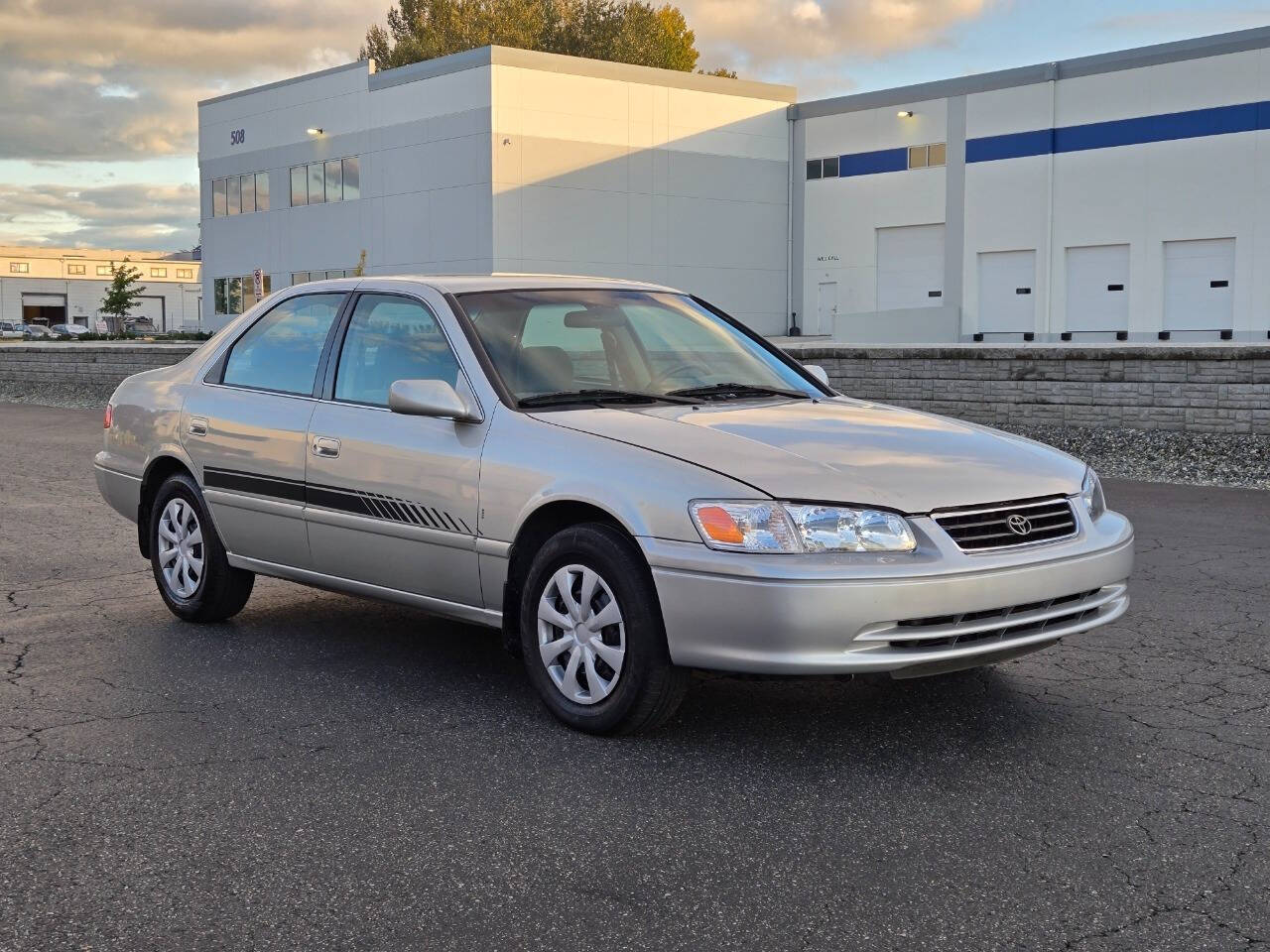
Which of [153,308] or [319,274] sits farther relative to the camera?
[153,308]

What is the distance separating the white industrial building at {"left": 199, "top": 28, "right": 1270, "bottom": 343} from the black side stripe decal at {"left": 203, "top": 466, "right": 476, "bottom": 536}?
39299 mm

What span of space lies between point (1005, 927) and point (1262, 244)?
1636 inches

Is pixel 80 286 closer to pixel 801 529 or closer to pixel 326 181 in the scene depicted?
pixel 326 181

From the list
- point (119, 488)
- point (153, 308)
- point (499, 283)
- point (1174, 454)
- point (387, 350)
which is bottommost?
point (1174, 454)

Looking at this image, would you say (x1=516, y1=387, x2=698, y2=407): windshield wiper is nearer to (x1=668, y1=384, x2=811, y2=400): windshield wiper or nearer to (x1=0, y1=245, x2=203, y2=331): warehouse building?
(x1=668, y1=384, x2=811, y2=400): windshield wiper

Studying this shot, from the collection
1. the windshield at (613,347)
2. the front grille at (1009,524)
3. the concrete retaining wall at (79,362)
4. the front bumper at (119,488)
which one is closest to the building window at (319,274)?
the concrete retaining wall at (79,362)

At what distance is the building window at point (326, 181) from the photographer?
53375 millimetres

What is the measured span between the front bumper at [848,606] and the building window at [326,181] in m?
50.7

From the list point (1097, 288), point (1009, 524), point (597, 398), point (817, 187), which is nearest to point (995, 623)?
point (1009, 524)

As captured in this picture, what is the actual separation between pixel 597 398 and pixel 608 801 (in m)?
1.76

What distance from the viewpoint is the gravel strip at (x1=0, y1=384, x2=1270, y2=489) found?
13.5 m

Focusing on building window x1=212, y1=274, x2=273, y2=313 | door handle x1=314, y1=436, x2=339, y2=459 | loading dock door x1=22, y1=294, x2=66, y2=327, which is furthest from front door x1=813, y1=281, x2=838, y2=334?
loading dock door x1=22, y1=294, x2=66, y2=327

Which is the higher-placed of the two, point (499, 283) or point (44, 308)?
point (44, 308)

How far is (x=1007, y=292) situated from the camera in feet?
152
